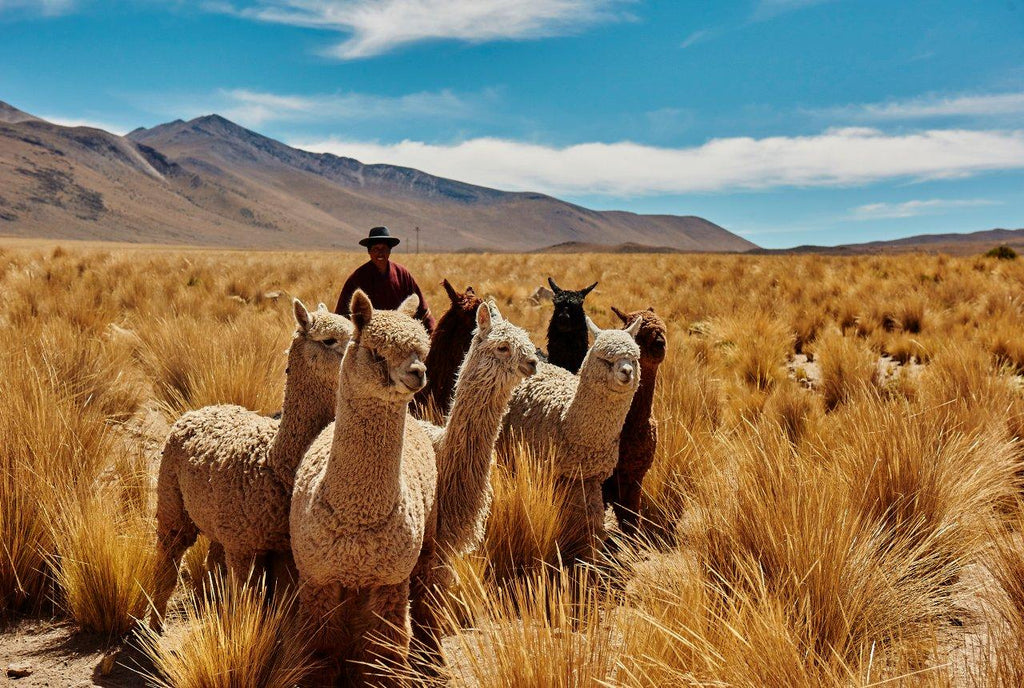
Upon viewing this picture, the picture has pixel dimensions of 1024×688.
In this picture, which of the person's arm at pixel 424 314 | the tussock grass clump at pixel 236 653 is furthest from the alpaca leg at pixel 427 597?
the person's arm at pixel 424 314

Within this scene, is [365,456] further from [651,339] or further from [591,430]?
[651,339]

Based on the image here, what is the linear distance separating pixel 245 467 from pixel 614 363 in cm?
177

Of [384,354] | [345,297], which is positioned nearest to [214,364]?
[345,297]

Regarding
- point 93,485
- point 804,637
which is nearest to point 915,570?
point 804,637

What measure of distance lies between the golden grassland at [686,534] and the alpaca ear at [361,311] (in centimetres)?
99

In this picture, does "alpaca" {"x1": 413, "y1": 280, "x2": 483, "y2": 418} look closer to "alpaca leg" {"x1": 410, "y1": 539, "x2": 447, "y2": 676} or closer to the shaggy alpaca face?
the shaggy alpaca face

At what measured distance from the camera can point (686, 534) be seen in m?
3.29

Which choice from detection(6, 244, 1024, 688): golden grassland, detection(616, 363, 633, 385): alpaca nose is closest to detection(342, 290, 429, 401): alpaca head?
detection(6, 244, 1024, 688): golden grassland

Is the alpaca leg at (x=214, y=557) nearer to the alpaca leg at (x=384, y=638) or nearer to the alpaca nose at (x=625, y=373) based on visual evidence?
the alpaca leg at (x=384, y=638)

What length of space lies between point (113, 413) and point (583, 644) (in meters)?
4.99

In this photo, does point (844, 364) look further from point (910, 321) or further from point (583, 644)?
point (583, 644)

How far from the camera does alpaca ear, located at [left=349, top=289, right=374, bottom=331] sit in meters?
1.96

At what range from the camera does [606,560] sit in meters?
3.23

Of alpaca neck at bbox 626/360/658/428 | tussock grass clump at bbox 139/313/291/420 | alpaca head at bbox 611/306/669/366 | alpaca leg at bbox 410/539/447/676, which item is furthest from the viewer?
tussock grass clump at bbox 139/313/291/420
